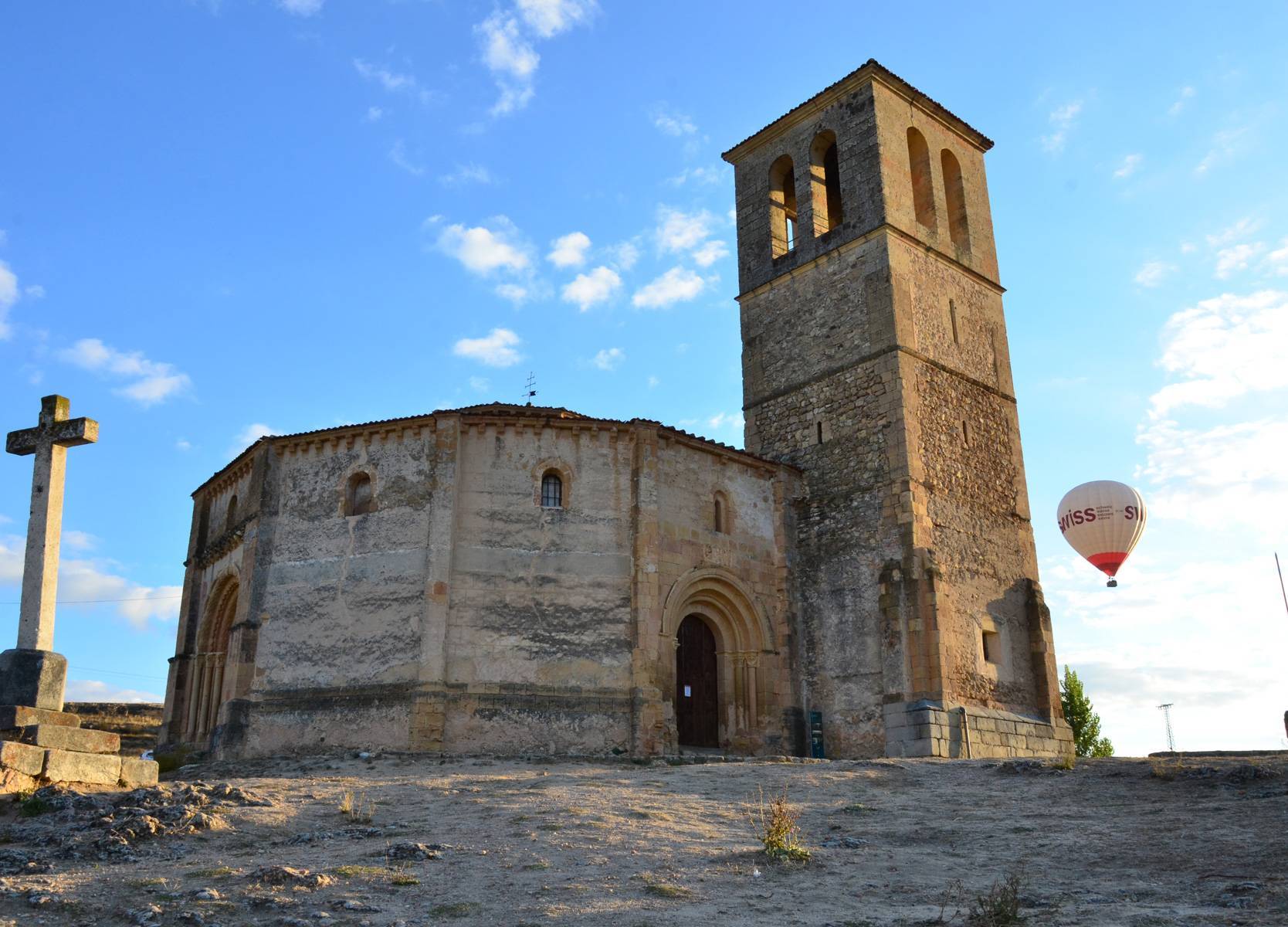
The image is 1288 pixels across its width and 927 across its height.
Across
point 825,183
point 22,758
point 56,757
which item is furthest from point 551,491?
point 825,183

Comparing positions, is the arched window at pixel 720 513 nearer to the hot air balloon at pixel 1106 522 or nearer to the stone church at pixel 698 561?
→ the stone church at pixel 698 561

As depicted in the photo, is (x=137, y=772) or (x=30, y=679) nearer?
(x=30, y=679)

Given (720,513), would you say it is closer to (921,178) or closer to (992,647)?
(992,647)

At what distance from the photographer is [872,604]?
22.4 metres

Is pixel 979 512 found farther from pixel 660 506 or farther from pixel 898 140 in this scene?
pixel 898 140

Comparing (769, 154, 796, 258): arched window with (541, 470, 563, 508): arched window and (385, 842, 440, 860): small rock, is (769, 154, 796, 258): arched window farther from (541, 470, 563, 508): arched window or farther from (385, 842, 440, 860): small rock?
(385, 842, 440, 860): small rock

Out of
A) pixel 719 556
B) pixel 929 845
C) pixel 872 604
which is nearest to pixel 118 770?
pixel 929 845

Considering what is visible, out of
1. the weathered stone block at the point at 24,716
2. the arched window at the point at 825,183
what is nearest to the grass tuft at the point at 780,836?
the weathered stone block at the point at 24,716

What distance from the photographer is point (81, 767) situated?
1223 cm

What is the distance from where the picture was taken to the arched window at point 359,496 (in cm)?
2134

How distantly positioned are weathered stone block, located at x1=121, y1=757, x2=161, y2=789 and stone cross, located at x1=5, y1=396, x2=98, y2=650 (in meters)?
1.59

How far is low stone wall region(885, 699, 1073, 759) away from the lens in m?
20.6

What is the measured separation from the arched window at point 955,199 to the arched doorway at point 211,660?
61.0 ft

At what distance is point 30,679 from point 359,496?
9.58 metres
